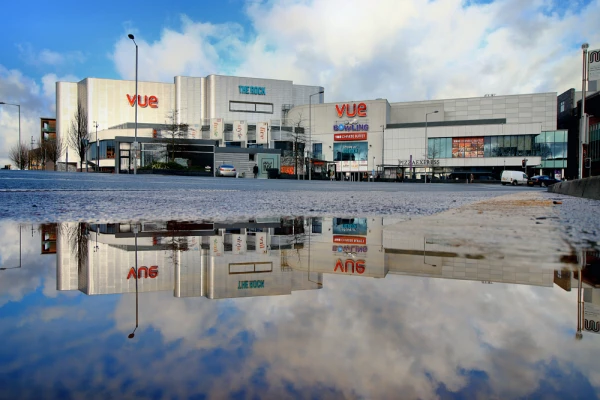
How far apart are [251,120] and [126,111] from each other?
958 inches

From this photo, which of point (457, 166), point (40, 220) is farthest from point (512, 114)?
point (40, 220)

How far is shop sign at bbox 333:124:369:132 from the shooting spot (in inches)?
2992

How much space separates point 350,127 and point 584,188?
225 feet

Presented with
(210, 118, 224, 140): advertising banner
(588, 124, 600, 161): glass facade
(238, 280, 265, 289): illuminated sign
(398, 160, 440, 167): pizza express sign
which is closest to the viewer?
(238, 280, 265, 289): illuminated sign

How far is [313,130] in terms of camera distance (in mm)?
80312

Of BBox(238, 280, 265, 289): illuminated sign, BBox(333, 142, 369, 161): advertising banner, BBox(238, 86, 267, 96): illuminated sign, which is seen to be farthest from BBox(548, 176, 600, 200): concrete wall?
BBox(238, 86, 267, 96): illuminated sign

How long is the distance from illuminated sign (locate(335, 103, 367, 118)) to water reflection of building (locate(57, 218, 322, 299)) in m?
75.3

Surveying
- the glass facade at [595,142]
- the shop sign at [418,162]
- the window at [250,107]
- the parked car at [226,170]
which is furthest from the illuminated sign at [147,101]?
the glass facade at [595,142]

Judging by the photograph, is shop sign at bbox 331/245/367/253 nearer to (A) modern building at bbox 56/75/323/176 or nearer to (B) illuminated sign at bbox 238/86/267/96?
(A) modern building at bbox 56/75/323/176

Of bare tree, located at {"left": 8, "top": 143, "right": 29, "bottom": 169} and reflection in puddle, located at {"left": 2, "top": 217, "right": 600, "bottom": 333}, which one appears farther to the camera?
bare tree, located at {"left": 8, "top": 143, "right": 29, "bottom": 169}

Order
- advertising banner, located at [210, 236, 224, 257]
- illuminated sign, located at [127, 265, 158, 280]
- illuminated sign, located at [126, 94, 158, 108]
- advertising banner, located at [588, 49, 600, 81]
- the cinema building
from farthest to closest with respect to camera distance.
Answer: illuminated sign, located at [126, 94, 158, 108] < the cinema building < advertising banner, located at [588, 49, 600, 81] < advertising banner, located at [210, 236, 224, 257] < illuminated sign, located at [127, 265, 158, 280]

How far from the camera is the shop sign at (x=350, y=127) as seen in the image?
2992 inches

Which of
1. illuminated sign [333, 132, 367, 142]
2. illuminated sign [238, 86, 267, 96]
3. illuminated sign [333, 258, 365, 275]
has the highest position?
illuminated sign [238, 86, 267, 96]

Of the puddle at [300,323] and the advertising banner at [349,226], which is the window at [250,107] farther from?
the puddle at [300,323]
